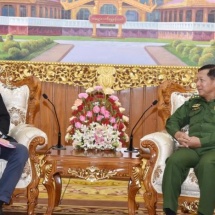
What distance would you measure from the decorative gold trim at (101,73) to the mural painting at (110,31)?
62 millimetres

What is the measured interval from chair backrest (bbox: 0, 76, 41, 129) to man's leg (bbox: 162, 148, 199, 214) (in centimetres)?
141

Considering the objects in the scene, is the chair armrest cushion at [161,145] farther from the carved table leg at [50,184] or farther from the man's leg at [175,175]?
the carved table leg at [50,184]

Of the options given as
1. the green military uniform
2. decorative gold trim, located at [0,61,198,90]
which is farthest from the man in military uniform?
decorative gold trim, located at [0,61,198,90]

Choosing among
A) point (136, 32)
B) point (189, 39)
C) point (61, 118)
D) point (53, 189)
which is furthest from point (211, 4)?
point (53, 189)

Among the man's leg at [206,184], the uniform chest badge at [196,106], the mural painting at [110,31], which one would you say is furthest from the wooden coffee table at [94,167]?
the mural painting at [110,31]

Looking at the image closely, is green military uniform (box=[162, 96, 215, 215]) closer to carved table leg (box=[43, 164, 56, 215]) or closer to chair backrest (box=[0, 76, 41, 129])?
carved table leg (box=[43, 164, 56, 215])

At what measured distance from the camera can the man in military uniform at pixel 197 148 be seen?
139 inches

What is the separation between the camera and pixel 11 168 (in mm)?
3734

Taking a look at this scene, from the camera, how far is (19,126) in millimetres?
4301

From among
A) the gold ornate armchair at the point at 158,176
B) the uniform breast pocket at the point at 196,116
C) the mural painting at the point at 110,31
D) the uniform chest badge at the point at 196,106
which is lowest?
the gold ornate armchair at the point at 158,176

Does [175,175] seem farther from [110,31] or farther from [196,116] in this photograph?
[110,31]

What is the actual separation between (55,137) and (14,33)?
115cm

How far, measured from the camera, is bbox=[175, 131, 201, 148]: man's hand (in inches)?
150

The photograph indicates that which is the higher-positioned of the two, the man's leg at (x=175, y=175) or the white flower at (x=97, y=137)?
the white flower at (x=97, y=137)
